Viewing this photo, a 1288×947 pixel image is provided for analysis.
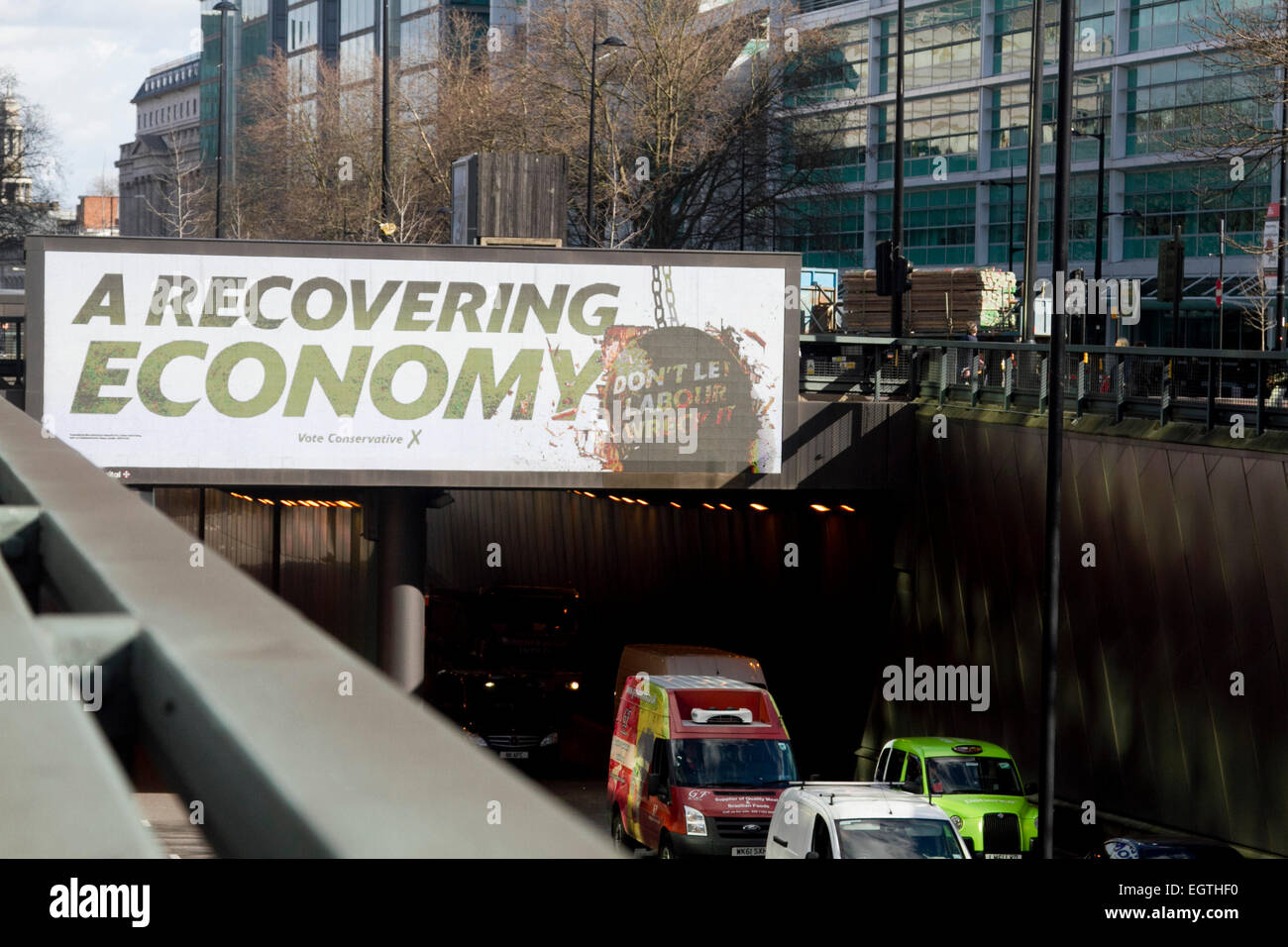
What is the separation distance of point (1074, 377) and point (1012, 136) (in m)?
61.5

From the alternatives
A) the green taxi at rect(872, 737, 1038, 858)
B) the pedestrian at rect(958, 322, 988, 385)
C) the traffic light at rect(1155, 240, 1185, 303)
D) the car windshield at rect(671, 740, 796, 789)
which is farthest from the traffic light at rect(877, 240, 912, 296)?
the green taxi at rect(872, 737, 1038, 858)

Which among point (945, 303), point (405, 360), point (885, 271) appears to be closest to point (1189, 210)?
point (945, 303)

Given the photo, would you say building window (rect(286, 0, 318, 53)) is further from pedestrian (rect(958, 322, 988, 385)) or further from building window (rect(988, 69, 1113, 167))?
pedestrian (rect(958, 322, 988, 385))

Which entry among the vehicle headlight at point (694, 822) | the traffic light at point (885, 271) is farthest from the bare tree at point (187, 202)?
the vehicle headlight at point (694, 822)

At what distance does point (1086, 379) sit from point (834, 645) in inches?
356

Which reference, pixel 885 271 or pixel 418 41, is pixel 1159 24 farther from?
pixel 885 271

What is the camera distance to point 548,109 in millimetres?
56094

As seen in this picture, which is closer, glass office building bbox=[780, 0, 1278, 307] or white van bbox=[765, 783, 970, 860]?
white van bbox=[765, 783, 970, 860]

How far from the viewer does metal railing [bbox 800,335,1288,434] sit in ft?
68.0

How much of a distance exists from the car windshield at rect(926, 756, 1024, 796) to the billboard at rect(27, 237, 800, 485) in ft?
25.6

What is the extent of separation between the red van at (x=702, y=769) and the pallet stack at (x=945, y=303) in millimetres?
19507

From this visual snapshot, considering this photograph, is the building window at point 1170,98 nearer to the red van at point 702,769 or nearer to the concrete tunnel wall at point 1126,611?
the concrete tunnel wall at point 1126,611

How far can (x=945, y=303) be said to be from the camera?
4175cm
